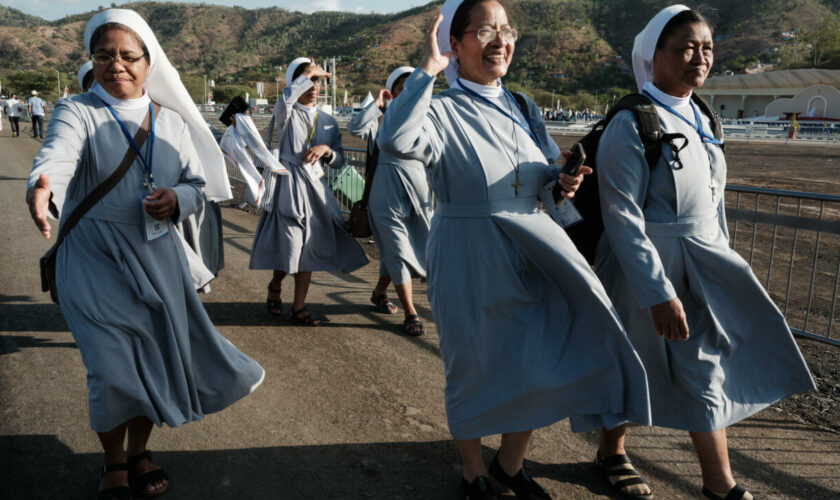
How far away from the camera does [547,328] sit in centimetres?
276

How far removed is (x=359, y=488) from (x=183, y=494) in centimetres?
78

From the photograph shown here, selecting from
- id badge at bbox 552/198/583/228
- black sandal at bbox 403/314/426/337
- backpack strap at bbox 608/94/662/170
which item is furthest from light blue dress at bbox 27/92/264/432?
black sandal at bbox 403/314/426/337

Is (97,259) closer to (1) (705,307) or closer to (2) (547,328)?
(2) (547,328)

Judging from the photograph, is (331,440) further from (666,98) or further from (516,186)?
(666,98)

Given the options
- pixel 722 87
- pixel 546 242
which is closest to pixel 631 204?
pixel 546 242

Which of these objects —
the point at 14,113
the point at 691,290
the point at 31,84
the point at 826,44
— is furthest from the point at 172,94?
the point at 826,44

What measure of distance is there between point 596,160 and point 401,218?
2810 millimetres

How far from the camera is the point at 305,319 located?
18.2 feet

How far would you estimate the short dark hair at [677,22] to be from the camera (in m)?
2.74

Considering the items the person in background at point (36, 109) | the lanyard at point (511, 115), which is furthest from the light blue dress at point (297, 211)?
the person in background at point (36, 109)

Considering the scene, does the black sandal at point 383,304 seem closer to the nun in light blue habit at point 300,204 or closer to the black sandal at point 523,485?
the nun in light blue habit at point 300,204

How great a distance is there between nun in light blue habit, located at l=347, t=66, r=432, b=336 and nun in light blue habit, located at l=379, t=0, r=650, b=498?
2552mm

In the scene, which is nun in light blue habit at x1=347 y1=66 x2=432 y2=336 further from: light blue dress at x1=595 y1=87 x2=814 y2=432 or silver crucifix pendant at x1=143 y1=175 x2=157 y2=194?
light blue dress at x1=595 y1=87 x2=814 y2=432

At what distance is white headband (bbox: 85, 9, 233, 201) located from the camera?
9.71 feet
